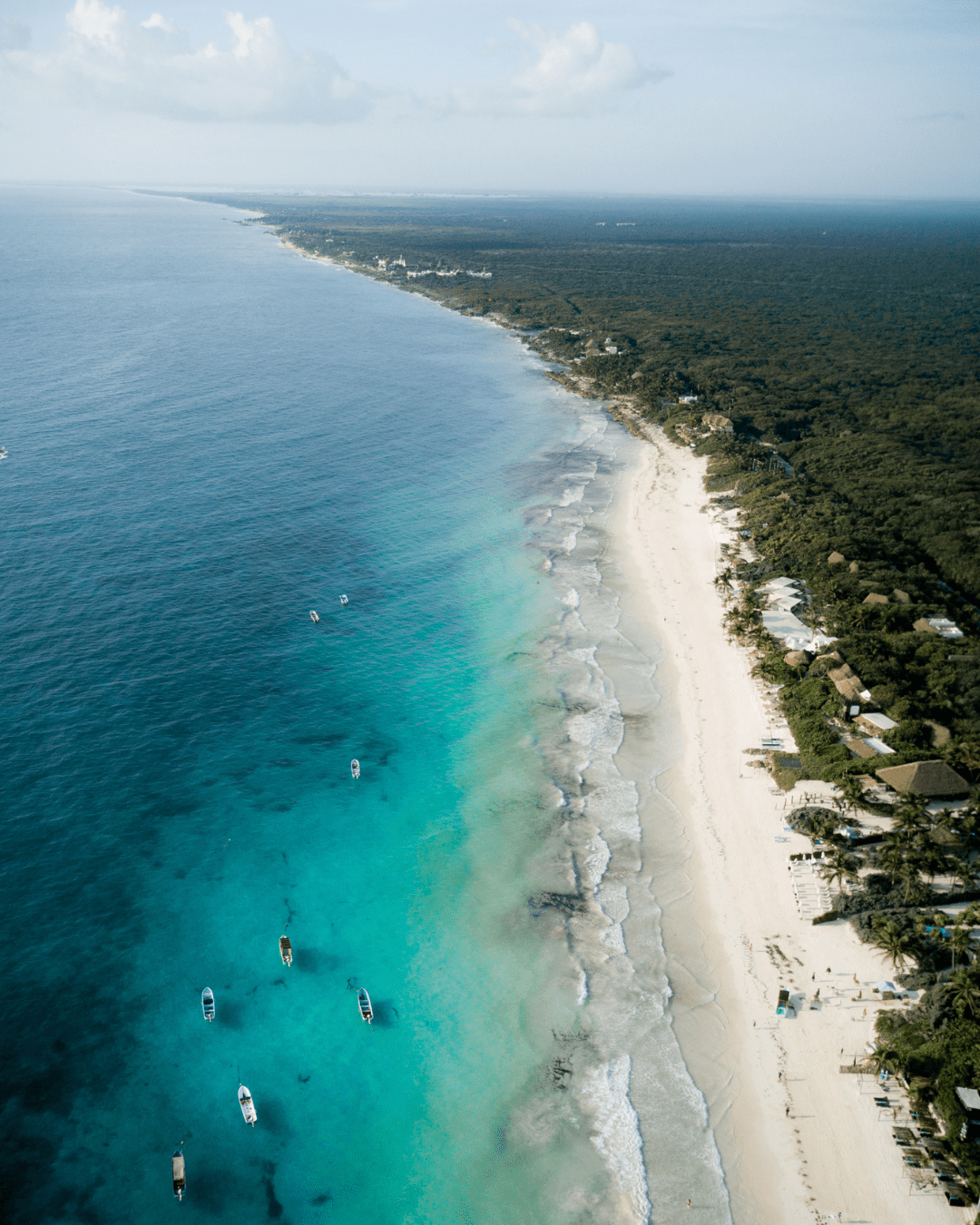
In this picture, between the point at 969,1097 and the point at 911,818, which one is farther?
the point at 911,818

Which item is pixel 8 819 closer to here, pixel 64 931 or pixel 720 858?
pixel 64 931

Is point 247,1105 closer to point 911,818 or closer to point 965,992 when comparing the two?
point 965,992

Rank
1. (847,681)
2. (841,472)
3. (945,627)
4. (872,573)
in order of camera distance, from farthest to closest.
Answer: (841,472)
(872,573)
(945,627)
(847,681)

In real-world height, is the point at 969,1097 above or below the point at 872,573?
below

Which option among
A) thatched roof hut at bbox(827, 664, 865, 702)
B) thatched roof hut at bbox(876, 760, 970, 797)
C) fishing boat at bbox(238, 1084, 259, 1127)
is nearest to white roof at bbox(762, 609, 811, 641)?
thatched roof hut at bbox(827, 664, 865, 702)

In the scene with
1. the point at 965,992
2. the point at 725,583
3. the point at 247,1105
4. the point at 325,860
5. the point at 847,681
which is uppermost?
the point at 847,681

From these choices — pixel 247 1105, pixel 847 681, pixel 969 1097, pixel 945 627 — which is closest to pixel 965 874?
pixel 969 1097

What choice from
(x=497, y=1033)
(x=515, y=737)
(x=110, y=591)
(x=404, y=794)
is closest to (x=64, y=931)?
(x=404, y=794)
